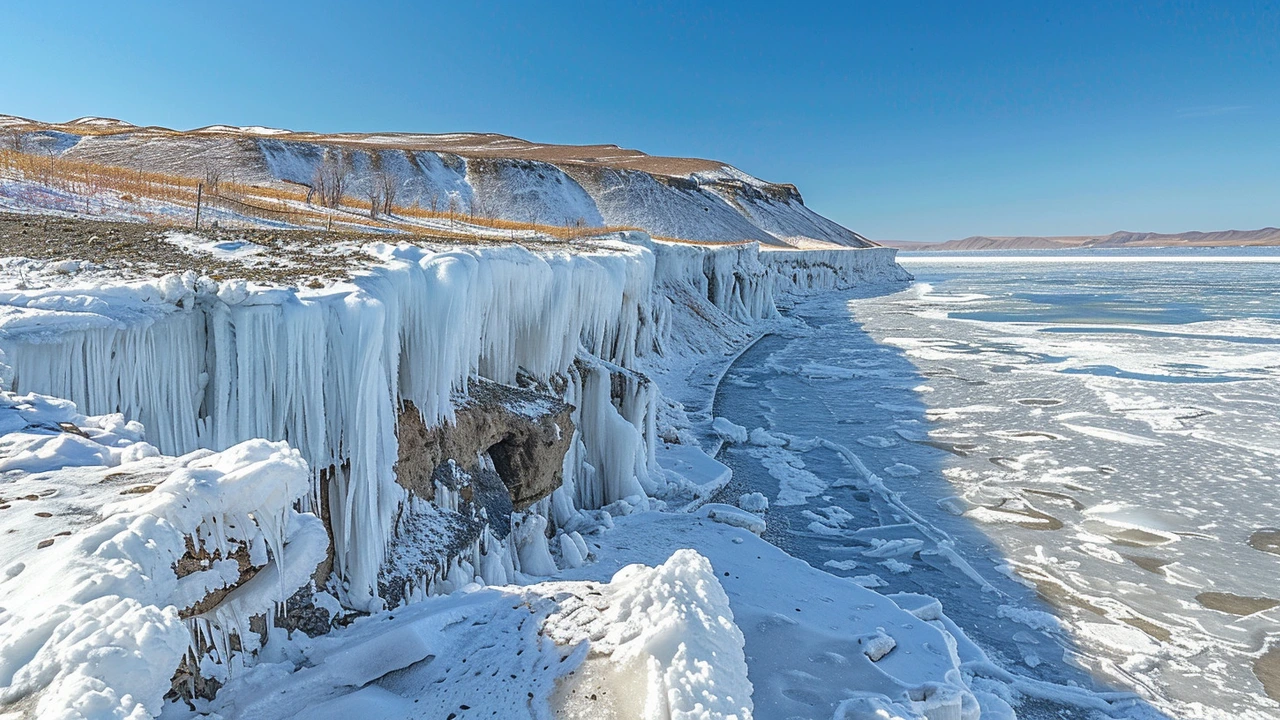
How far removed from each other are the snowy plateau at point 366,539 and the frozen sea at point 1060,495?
2.39 ft

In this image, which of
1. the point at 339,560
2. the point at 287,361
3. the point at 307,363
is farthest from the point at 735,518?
the point at 287,361

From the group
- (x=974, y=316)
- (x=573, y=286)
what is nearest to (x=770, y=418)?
(x=573, y=286)

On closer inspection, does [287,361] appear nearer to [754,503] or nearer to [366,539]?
→ [366,539]

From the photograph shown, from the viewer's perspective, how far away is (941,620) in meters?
7.01

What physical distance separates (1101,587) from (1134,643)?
47.1 inches

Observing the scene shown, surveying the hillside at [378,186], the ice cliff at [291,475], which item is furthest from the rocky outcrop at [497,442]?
the hillside at [378,186]

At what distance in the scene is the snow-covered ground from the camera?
272cm

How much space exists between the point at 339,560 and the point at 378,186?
55012 mm

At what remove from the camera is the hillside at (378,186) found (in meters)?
13.3

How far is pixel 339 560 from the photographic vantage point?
17.5 feet

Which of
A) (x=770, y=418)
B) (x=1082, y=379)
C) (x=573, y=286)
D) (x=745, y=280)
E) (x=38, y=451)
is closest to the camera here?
(x=38, y=451)

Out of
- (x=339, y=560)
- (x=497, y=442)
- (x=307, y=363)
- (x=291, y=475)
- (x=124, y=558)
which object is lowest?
(x=339, y=560)

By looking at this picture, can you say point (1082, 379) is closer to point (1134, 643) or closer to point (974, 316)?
point (1134, 643)

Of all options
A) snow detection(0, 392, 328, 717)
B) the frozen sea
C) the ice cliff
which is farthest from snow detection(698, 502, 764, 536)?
snow detection(0, 392, 328, 717)
